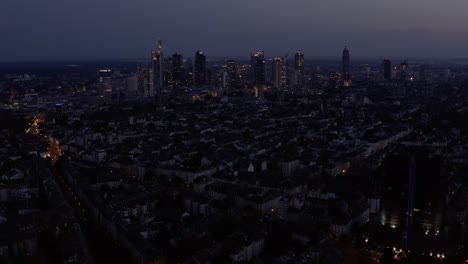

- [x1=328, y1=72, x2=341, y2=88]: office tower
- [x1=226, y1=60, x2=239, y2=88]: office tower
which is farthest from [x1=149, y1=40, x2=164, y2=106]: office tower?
[x1=328, y1=72, x2=341, y2=88]: office tower

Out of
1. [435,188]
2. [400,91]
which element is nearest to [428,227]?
[435,188]

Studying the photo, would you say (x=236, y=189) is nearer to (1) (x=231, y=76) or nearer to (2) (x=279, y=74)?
(1) (x=231, y=76)

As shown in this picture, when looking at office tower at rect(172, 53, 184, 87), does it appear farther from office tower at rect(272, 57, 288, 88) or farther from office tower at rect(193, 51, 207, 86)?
office tower at rect(272, 57, 288, 88)

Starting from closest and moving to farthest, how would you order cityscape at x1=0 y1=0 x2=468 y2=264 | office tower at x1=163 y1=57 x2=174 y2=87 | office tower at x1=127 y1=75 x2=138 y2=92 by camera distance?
1. cityscape at x1=0 y1=0 x2=468 y2=264
2. office tower at x1=127 y1=75 x2=138 y2=92
3. office tower at x1=163 y1=57 x2=174 y2=87

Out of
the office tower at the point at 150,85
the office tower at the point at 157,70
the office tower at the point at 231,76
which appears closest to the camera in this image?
the office tower at the point at 150,85

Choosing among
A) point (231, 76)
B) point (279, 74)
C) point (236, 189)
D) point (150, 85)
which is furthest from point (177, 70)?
point (236, 189)

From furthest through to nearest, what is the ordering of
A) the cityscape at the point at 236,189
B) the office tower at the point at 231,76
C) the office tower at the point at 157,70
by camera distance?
1. the office tower at the point at 231,76
2. the office tower at the point at 157,70
3. the cityscape at the point at 236,189

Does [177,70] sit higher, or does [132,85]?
[177,70]

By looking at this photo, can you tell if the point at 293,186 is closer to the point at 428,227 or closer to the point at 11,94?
the point at 428,227

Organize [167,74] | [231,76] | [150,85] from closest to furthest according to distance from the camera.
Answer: [150,85] < [167,74] < [231,76]

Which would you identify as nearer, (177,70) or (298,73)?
(177,70)

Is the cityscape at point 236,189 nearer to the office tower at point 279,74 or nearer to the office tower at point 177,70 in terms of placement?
the office tower at point 177,70

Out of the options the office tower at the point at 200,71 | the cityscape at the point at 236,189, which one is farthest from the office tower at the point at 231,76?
the cityscape at the point at 236,189
